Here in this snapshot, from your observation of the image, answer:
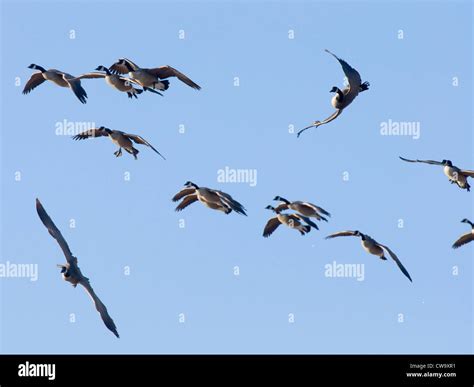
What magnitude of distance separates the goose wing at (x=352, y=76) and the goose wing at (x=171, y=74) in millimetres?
2547

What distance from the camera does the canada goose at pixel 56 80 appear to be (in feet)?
70.4

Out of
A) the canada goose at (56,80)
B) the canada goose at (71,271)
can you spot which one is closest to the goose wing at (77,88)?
the canada goose at (56,80)

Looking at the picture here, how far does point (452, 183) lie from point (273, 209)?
3.42m

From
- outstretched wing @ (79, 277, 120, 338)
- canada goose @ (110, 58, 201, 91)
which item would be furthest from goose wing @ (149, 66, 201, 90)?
outstretched wing @ (79, 277, 120, 338)

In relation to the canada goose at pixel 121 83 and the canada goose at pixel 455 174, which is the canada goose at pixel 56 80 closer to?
the canada goose at pixel 121 83

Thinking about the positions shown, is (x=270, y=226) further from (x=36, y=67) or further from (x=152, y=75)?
(x=36, y=67)

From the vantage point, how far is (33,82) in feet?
80.4

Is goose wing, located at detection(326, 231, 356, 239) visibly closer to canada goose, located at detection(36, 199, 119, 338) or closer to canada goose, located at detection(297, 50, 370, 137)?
A: canada goose, located at detection(297, 50, 370, 137)

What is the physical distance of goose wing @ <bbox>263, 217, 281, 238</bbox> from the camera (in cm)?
2406

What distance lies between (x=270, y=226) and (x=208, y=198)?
7.69 ft

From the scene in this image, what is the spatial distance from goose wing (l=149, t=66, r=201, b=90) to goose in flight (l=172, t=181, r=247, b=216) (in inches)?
80.1

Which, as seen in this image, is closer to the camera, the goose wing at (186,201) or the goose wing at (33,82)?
the goose wing at (186,201)
